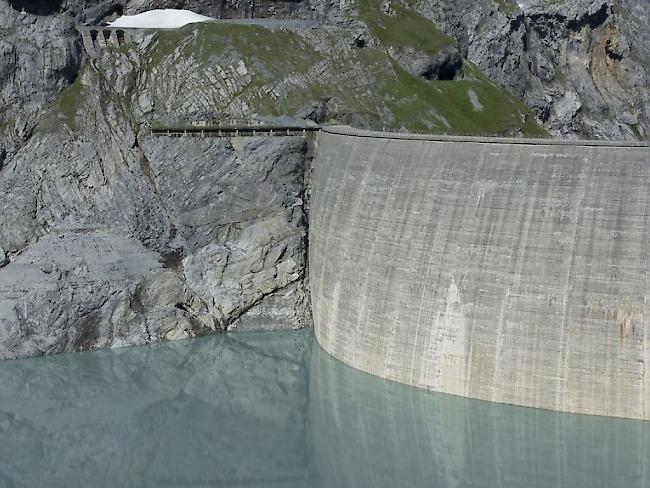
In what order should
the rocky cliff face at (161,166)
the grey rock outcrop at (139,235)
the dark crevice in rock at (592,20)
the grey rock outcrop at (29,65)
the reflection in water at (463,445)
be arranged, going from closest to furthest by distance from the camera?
1. the reflection in water at (463,445)
2. the grey rock outcrop at (139,235)
3. the rocky cliff face at (161,166)
4. the grey rock outcrop at (29,65)
5. the dark crevice in rock at (592,20)

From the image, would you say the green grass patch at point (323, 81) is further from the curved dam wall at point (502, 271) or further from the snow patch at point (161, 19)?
the curved dam wall at point (502, 271)

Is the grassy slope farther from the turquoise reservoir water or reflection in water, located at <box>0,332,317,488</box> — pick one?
the turquoise reservoir water

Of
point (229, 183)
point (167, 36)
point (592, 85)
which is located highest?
point (167, 36)

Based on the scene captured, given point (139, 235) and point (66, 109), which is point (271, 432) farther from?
point (66, 109)

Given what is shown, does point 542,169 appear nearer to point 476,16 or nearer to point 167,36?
point 167,36

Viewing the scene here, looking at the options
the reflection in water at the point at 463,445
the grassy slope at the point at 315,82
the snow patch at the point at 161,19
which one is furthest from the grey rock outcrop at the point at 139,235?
the snow patch at the point at 161,19

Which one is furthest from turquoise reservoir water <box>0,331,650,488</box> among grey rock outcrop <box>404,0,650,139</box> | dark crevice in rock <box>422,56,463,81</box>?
grey rock outcrop <box>404,0,650,139</box>

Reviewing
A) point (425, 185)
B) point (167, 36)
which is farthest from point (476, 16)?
point (425, 185)

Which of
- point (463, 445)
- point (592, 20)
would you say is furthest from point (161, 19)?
point (592, 20)
